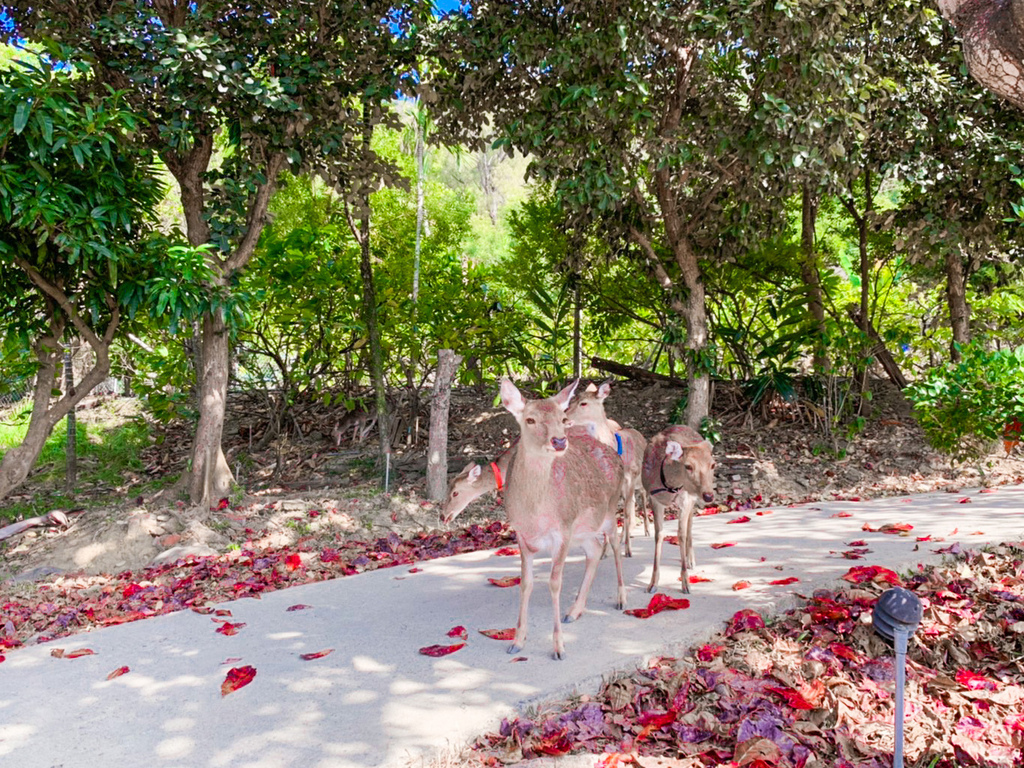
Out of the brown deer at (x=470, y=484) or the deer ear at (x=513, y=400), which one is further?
the brown deer at (x=470, y=484)

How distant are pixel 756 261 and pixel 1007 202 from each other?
3269mm

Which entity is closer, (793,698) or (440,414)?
(793,698)

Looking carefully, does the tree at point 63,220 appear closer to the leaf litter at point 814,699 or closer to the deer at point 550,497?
the deer at point 550,497

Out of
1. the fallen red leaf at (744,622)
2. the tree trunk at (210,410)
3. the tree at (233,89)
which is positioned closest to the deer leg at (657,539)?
the fallen red leaf at (744,622)

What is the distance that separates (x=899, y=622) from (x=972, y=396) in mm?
6215

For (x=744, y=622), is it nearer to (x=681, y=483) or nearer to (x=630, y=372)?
→ (x=681, y=483)

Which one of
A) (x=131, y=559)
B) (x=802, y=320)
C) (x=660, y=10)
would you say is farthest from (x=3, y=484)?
(x=802, y=320)

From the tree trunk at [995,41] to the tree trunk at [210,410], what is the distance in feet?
24.3

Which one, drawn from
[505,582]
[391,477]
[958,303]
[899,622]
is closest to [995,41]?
[899,622]

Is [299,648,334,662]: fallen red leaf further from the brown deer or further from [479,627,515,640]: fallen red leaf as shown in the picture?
the brown deer

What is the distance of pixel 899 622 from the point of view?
2.82 metres

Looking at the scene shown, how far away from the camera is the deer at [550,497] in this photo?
13.7 feet

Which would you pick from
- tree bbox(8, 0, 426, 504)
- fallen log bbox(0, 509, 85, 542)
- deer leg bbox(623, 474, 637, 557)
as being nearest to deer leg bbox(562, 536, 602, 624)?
deer leg bbox(623, 474, 637, 557)

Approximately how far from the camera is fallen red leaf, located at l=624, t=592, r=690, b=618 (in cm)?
482
